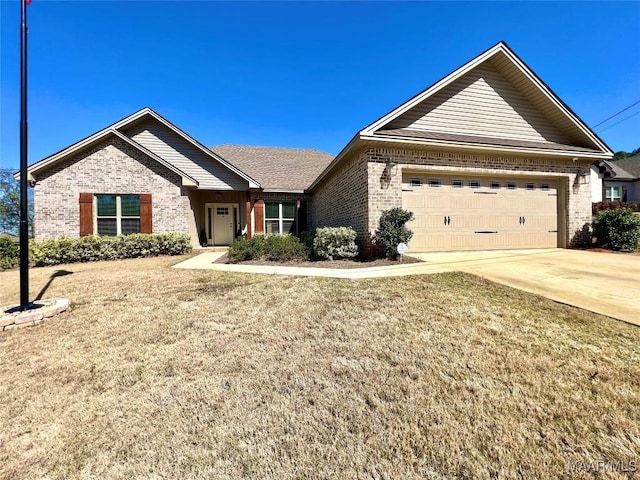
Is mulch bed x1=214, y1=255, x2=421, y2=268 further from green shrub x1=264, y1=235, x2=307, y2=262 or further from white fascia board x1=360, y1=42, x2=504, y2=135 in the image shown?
white fascia board x1=360, y1=42, x2=504, y2=135

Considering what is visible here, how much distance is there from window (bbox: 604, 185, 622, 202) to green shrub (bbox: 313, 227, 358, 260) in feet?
107

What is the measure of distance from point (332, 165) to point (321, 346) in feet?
28.5

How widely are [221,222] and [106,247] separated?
5.92m

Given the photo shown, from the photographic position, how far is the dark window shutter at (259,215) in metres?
15.2

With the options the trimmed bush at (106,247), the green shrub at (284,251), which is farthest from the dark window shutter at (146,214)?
the green shrub at (284,251)

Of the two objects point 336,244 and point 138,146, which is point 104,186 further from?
point 336,244

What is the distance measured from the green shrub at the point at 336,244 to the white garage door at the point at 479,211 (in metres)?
1.90

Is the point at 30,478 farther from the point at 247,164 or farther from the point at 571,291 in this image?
the point at 247,164

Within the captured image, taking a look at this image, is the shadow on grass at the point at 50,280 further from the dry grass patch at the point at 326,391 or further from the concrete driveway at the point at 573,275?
the concrete driveway at the point at 573,275

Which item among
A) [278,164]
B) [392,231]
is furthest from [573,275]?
[278,164]

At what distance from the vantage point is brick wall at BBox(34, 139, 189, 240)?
1155 cm

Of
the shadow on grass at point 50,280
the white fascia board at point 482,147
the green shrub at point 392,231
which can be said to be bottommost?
the shadow on grass at point 50,280

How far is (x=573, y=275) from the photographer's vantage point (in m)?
5.66

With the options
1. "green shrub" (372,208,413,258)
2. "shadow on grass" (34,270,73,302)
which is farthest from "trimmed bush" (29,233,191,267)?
"green shrub" (372,208,413,258)
